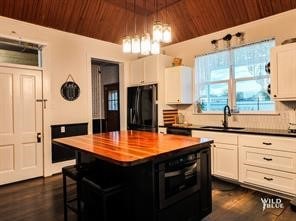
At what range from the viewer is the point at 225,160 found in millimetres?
3535

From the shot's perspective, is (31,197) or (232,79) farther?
(232,79)

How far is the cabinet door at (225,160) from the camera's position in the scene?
341cm

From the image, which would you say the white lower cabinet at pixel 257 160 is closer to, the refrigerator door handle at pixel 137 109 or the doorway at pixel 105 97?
the refrigerator door handle at pixel 137 109

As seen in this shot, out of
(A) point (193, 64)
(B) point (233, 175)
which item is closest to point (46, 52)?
(A) point (193, 64)

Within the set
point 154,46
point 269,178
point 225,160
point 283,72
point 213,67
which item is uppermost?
point 213,67

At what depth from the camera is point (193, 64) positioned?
478 cm

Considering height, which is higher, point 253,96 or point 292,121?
point 253,96

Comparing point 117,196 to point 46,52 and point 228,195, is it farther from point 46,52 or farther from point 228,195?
point 46,52

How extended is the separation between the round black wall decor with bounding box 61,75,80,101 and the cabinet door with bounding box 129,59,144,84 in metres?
1.39

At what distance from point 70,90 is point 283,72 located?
377 centimetres

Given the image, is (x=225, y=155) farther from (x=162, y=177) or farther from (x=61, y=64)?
(x=61, y=64)

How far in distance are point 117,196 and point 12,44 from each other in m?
3.32

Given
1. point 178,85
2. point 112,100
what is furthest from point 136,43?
point 112,100

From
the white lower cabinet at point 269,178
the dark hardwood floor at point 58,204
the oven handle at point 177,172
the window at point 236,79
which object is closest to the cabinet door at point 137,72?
the window at point 236,79
